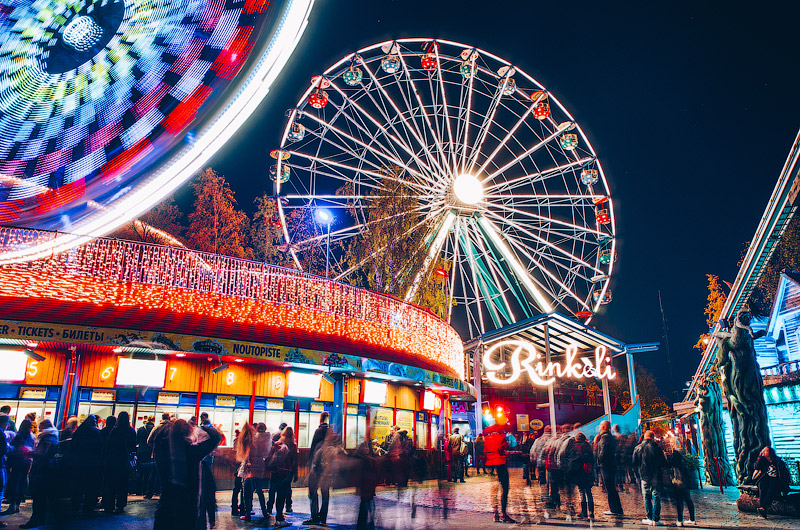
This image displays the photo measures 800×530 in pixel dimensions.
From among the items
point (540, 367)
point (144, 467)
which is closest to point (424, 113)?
point (540, 367)

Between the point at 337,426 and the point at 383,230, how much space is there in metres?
12.7

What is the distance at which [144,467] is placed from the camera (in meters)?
12.8

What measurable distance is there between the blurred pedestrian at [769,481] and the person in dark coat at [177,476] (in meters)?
10.8

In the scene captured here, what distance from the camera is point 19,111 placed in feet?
26.4

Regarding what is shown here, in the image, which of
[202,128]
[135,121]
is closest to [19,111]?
[135,121]

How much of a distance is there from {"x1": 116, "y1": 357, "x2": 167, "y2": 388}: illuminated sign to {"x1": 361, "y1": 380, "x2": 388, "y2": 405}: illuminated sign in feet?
19.7

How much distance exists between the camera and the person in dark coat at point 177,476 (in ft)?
20.7

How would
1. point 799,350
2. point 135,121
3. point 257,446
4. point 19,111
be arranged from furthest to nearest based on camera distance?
point 799,350, point 257,446, point 135,121, point 19,111

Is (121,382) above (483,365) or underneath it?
underneath

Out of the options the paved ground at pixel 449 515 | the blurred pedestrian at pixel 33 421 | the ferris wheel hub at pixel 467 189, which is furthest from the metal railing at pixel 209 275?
the ferris wheel hub at pixel 467 189

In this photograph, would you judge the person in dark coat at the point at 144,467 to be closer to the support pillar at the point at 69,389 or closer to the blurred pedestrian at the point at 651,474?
the support pillar at the point at 69,389

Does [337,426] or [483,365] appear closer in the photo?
[337,426]

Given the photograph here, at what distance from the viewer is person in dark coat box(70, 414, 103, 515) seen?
9500mm

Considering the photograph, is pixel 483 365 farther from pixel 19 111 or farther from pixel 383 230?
pixel 19 111
